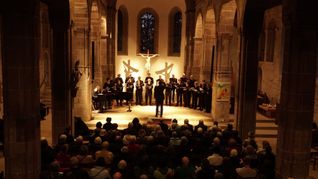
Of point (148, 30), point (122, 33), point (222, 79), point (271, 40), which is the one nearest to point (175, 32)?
point (148, 30)

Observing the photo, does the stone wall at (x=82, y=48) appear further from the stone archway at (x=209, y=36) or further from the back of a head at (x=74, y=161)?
the back of a head at (x=74, y=161)

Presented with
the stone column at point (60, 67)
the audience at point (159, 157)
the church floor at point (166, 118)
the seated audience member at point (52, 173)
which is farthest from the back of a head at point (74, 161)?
the church floor at point (166, 118)

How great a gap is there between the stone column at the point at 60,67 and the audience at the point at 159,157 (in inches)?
97.2

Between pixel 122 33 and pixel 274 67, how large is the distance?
43.8ft

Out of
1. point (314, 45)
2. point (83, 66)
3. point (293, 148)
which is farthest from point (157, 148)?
point (83, 66)

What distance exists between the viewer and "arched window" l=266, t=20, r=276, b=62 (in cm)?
2070

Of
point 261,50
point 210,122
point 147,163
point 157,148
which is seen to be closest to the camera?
point 147,163

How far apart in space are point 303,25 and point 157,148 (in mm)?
4679

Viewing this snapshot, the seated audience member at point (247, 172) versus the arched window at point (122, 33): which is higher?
the arched window at point (122, 33)

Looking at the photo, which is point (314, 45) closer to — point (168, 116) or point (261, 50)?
point (168, 116)

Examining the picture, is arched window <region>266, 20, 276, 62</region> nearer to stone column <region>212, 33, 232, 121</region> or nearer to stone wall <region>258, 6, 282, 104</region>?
stone wall <region>258, 6, 282, 104</region>

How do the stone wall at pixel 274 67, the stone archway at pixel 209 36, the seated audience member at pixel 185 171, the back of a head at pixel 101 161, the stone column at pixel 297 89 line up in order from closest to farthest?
1. the seated audience member at pixel 185 171
2. the back of a head at pixel 101 161
3. the stone column at pixel 297 89
4. the stone wall at pixel 274 67
5. the stone archway at pixel 209 36

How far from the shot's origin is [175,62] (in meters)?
29.4

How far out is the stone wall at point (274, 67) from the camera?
19516 mm
